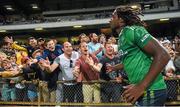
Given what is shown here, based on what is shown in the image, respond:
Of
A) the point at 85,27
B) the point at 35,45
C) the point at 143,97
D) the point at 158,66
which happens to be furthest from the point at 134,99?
the point at 85,27

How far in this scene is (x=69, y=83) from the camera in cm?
715

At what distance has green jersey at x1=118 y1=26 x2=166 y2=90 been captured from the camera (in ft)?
9.41

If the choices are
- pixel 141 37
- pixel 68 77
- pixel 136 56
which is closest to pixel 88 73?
pixel 68 77

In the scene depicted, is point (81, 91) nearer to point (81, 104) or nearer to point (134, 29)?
point (81, 104)

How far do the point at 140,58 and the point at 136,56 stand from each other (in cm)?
4

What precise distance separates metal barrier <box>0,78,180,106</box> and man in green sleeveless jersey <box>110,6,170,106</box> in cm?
389

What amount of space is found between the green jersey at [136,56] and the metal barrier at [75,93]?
390cm

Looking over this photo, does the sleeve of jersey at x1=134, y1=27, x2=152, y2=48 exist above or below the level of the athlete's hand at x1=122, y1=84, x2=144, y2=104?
above

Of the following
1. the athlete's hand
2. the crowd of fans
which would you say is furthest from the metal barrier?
the athlete's hand

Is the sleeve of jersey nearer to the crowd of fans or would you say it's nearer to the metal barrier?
the crowd of fans

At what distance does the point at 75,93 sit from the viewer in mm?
7168

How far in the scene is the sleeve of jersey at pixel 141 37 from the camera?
282cm

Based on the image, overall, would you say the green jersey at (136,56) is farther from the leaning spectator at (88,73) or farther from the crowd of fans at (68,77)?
the leaning spectator at (88,73)

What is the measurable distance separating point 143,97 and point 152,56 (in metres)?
0.35
